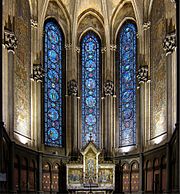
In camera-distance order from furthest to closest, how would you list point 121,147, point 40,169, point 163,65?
point 121,147
point 40,169
point 163,65

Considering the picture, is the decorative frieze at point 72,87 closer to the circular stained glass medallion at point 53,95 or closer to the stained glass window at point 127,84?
the circular stained glass medallion at point 53,95

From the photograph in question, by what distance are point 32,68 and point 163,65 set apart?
9.22m

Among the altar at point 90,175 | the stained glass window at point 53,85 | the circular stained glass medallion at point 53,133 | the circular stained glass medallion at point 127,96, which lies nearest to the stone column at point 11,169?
the altar at point 90,175

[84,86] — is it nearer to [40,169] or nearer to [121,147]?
[121,147]

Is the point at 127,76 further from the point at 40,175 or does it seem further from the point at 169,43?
the point at 40,175

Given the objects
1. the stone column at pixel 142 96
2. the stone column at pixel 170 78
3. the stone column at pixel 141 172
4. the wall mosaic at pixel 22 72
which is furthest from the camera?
the stone column at pixel 142 96

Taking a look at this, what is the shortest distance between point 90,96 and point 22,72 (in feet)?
26.8

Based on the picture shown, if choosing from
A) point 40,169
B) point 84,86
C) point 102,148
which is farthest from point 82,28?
point 40,169

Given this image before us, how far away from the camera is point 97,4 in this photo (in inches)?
1510

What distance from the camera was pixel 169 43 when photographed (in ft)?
94.8

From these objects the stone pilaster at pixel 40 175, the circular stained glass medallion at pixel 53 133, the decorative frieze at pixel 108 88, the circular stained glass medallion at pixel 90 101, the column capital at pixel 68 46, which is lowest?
the stone pilaster at pixel 40 175

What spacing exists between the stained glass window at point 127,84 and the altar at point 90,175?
3.31 metres

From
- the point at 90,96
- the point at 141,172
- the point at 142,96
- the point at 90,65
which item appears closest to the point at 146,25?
the point at 142,96

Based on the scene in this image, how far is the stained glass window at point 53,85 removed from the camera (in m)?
35.8
